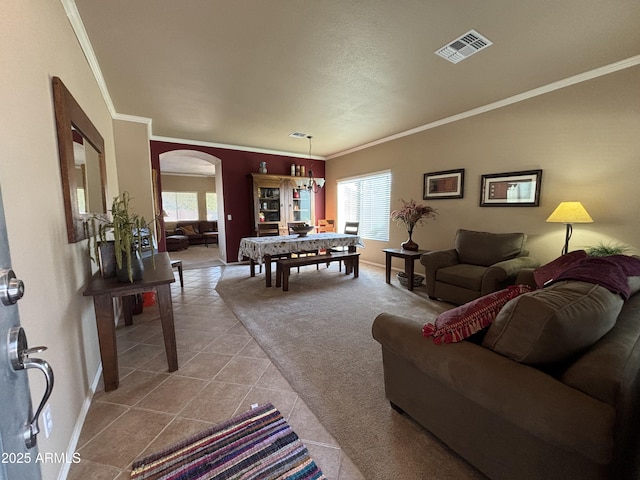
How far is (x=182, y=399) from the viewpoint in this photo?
1794mm

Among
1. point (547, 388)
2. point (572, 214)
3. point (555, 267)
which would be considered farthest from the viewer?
point (572, 214)

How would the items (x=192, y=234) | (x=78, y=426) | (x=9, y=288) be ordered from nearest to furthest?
(x=9, y=288) < (x=78, y=426) < (x=192, y=234)

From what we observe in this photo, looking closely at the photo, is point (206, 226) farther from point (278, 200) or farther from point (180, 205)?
point (278, 200)

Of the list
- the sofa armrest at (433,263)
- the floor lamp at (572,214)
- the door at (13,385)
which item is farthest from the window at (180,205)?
the floor lamp at (572,214)

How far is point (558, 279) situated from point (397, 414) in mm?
1173

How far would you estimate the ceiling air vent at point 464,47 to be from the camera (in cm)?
229

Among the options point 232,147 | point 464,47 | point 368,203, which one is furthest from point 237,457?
point 232,147

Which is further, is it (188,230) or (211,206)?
(211,206)

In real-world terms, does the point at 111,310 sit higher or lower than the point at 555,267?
lower

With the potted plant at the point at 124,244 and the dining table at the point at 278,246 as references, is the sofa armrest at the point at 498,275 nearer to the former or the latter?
the dining table at the point at 278,246

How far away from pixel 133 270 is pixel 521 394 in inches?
90.6

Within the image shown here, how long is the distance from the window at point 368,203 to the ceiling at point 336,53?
6.15 ft

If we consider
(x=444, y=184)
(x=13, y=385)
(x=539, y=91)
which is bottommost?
(x=13, y=385)

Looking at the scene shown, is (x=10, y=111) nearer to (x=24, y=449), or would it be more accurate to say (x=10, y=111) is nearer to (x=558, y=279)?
(x=24, y=449)
